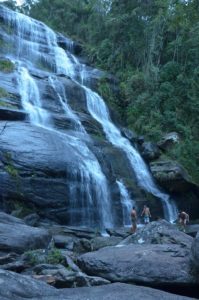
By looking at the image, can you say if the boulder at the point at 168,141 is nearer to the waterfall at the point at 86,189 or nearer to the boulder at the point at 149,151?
the boulder at the point at 149,151

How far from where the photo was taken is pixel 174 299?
7633mm

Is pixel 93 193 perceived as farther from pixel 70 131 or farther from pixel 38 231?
pixel 38 231

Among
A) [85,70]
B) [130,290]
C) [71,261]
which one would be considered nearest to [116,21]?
[85,70]

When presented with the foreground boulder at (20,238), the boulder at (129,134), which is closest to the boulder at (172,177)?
the boulder at (129,134)

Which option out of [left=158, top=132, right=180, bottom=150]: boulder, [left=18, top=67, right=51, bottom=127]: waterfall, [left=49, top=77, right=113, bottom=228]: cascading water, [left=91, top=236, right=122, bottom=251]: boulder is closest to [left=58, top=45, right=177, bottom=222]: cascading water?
[left=158, top=132, right=180, bottom=150]: boulder

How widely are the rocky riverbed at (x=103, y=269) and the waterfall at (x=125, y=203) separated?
844 centimetres

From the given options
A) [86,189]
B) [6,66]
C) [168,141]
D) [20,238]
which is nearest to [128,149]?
[168,141]

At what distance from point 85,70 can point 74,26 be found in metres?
16.3

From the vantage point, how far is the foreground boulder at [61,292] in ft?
22.4

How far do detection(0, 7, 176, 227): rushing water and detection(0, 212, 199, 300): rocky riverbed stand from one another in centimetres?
737

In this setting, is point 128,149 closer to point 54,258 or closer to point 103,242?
point 103,242

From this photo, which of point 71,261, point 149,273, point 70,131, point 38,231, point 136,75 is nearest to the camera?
point 149,273

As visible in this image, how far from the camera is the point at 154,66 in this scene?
37125 millimetres

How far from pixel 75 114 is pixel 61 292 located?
21.0 meters
